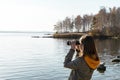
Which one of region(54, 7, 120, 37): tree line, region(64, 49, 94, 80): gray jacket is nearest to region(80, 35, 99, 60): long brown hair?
region(64, 49, 94, 80): gray jacket

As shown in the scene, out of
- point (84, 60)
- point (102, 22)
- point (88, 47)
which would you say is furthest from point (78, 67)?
point (102, 22)

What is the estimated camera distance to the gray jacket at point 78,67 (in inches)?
232

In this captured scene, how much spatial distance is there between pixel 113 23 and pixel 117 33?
12683mm

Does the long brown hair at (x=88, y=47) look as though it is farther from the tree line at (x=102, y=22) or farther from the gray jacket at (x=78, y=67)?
the tree line at (x=102, y=22)

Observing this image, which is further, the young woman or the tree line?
the tree line

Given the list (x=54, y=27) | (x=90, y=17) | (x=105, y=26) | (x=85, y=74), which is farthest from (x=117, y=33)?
(x=85, y=74)

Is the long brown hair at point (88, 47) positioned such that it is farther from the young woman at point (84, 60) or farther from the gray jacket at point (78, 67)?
the gray jacket at point (78, 67)

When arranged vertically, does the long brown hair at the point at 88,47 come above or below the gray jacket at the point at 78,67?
above

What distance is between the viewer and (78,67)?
5.94 m

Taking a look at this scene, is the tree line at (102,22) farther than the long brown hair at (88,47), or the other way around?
the tree line at (102,22)

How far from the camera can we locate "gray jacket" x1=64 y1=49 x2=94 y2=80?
590cm

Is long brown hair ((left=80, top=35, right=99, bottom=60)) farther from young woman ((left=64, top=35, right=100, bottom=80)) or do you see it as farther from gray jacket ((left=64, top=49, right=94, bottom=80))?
gray jacket ((left=64, top=49, right=94, bottom=80))

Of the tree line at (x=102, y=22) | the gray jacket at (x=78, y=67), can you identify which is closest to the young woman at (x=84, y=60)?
the gray jacket at (x=78, y=67)

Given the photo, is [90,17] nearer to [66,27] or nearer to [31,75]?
[66,27]
